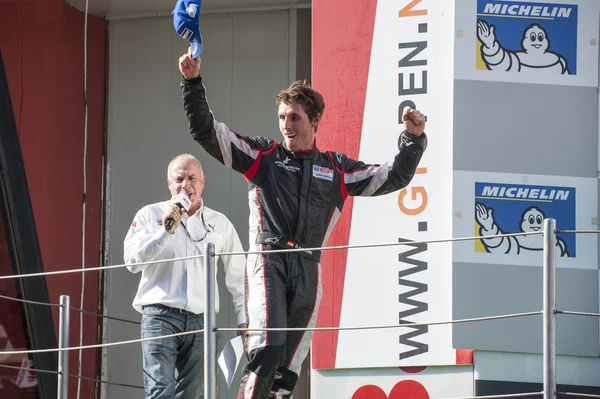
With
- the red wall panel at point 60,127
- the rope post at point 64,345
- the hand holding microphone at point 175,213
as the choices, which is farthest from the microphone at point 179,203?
the red wall panel at point 60,127

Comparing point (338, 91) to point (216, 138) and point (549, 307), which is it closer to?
point (216, 138)

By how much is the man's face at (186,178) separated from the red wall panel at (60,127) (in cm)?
147

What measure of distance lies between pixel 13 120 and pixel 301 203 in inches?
88.4

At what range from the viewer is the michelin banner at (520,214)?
430 cm

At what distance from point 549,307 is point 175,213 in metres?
1.44

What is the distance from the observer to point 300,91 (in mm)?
3695

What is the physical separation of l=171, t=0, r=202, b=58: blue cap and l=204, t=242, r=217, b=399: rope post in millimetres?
633

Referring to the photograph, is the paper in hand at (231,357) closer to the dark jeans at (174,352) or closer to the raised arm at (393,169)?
the dark jeans at (174,352)

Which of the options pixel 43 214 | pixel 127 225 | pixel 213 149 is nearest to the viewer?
pixel 213 149

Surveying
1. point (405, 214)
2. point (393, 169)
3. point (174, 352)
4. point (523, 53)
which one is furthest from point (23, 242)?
point (523, 53)

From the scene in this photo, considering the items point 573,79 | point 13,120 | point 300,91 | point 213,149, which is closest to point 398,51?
point 573,79

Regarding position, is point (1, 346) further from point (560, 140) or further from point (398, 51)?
point (560, 140)

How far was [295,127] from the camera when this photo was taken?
12.0 ft

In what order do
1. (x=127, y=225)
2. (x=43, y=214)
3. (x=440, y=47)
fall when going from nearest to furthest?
(x=440, y=47), (x=43, y=214), (x=127, y=225)
